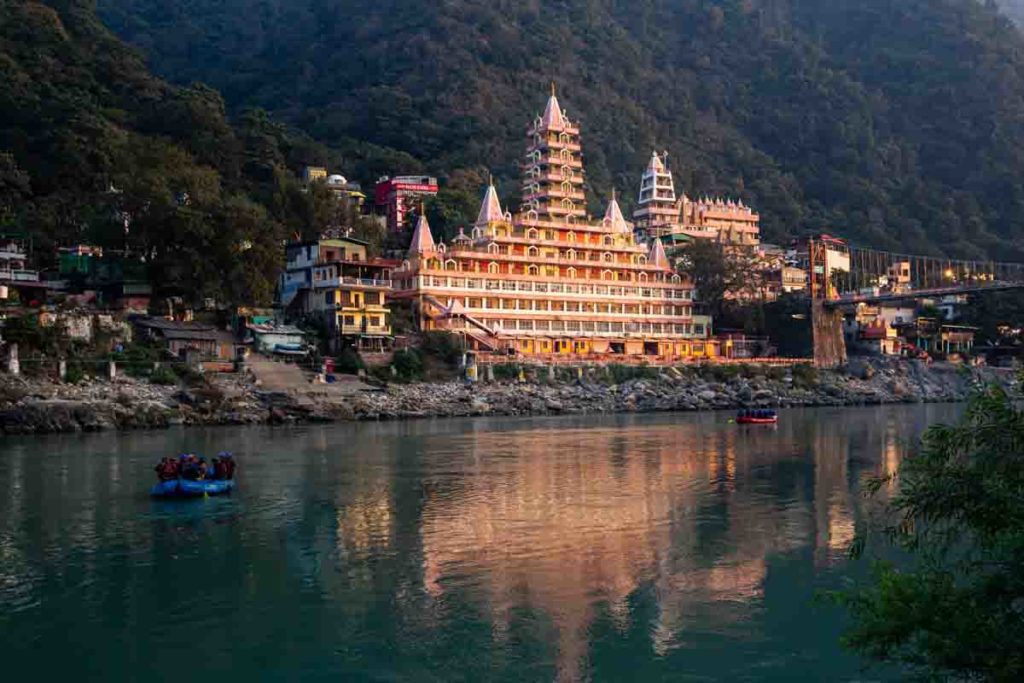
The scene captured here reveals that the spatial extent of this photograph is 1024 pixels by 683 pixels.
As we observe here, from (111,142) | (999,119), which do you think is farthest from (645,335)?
(999,119)

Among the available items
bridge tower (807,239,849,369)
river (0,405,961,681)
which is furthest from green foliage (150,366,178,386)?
bridge tower (807,239,849,369)

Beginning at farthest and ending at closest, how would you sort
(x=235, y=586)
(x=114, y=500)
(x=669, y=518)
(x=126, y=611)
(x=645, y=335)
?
(x=645, y=335), (x=114, y=500), (x=669, y=518), (x=235, y=586), (x=126, y=611)

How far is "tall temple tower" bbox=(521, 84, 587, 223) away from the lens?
88375mm

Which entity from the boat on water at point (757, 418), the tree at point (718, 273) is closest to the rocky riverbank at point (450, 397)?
the tree at point (718, 273)

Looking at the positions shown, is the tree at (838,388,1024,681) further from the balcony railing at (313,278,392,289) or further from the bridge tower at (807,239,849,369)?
the bridge tower at (807,239,849,369)

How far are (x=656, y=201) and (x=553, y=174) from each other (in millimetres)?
32790

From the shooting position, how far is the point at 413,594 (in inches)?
678

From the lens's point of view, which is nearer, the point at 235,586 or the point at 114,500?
the point at 235,586

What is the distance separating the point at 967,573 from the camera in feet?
31.6

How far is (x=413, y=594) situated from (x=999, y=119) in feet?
522

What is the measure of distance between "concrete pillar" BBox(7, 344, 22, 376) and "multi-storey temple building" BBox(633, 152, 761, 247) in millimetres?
75511

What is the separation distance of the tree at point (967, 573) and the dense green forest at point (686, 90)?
10098cm

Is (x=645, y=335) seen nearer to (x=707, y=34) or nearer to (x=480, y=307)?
(x=480, y=307)

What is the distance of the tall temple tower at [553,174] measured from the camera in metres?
88.4
